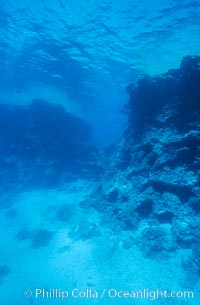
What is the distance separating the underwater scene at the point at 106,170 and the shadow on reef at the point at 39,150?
0.11 meters

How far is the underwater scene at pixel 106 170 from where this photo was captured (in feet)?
30.5

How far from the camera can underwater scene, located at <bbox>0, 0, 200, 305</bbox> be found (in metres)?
9.31

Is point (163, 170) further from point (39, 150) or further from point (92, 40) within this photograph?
point (39, 150)

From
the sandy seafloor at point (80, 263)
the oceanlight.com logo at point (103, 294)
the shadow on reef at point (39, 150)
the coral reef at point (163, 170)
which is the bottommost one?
the oceanlight.com logo at point (103, 294)

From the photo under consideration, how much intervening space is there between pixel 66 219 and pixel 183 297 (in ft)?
27.6

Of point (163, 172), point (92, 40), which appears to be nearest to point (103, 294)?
point (163, 172)

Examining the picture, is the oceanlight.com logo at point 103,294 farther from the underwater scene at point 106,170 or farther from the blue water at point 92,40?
the blue water at point 92,40

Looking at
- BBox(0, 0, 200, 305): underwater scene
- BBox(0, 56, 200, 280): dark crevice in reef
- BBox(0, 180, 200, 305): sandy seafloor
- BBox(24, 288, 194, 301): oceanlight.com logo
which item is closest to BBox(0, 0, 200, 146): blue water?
BBox(0, 0, 200, 305): underwater scene

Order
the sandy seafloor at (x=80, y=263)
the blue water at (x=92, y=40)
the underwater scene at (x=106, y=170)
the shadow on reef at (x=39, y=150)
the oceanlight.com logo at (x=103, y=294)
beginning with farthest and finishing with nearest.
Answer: the shadow on reef at (x=39, y=150) < the blue water at (x=92, y=40) < the underwater scene at (x=106, y=170) < the sandy seafloor at (x=80, y=263) < the oceanlight.com logo at (x=103, y=294)

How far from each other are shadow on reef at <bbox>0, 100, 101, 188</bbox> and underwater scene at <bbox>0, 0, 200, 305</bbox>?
0.11m

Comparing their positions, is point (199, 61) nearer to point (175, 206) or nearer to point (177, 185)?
point (177, 185)

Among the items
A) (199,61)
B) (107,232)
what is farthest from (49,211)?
(199,61)

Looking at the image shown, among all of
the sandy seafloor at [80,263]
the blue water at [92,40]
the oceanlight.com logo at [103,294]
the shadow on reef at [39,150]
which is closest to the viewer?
the oceanlight.com logo at [103,294]

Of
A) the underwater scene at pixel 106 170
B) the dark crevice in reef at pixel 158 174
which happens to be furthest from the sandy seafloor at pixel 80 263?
the dark crevice in reef at pixel 158 174
